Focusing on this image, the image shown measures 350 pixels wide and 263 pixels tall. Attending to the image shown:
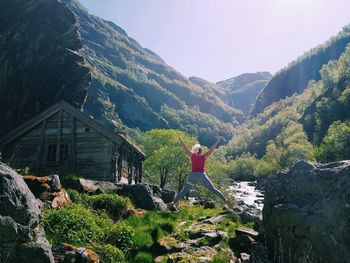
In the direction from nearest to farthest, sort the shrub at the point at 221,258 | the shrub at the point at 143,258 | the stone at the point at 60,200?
the shrub at the point at 143,258, the shrub at the point at 221,258, the stone at the point at 60,200

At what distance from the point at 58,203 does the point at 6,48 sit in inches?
1071

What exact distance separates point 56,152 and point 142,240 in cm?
1916

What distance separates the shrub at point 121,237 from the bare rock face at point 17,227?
3228 mm

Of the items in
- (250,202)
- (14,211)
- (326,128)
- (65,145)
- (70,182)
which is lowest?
(250,202)

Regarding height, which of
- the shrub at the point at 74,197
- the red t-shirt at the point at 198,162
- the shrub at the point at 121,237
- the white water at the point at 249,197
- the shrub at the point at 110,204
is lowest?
the white water at the point at 249,197

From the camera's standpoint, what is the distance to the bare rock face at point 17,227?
6.77m

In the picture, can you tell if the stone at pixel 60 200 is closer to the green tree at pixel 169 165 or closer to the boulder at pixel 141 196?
the boulder at pixel 141 196

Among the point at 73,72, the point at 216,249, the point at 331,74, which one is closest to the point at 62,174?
the point at 73,72

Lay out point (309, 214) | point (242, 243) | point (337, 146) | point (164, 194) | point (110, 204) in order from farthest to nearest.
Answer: point (337, 146)
point (164, 194)
point (110, 204)
point (242, 243)
point (309, 214)

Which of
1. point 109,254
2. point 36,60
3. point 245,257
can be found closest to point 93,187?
point 109,254

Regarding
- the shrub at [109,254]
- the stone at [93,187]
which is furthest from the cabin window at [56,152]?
the shrub at [109,254]

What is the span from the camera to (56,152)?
28.3 metres

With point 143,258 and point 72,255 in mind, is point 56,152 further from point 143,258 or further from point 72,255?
point 72,255

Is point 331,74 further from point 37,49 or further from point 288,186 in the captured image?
point 288,186
